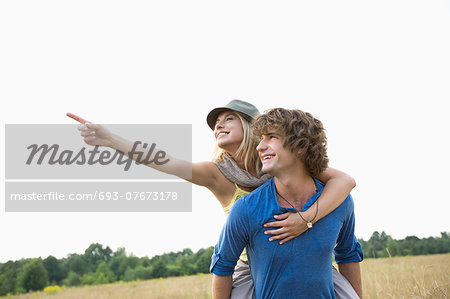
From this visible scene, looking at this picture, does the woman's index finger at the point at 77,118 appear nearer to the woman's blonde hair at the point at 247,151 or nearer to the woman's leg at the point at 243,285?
the woman's blonde hair at the point at 247,151

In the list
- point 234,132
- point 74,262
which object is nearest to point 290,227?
point 234,132

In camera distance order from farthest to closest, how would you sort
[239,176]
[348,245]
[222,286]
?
[239,176], [348,245], [222,286]

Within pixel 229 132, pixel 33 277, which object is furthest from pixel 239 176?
pixel 33 277

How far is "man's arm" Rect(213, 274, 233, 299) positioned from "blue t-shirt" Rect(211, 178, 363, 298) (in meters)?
0.05

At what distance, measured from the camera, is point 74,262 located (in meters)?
30.4

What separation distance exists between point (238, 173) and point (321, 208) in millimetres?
920

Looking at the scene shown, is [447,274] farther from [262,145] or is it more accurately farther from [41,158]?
[41,158]

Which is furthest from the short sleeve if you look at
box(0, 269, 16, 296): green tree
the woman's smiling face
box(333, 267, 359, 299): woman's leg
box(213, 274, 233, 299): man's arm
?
box(0, 269, 16, 296): green tree

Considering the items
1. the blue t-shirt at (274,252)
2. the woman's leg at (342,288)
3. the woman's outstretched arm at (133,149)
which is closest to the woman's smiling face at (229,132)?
the woman's outstretched arm at (133,149)

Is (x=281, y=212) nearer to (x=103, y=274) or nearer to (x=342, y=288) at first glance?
(x=342, y=288)

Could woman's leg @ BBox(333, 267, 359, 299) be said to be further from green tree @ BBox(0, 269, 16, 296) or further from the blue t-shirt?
green tree @ BBox(0, 269, 16, 296)

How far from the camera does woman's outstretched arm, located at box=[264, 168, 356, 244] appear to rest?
8.64 ft

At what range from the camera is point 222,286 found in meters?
2.79

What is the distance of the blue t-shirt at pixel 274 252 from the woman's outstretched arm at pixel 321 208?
2.1 inches
